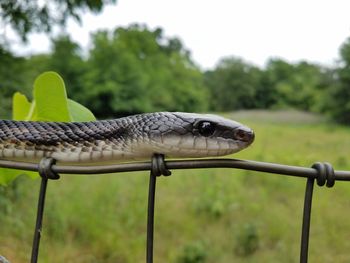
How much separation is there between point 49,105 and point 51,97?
0.02 m

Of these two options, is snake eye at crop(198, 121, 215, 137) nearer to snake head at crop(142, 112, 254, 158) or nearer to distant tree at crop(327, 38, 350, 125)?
snake head at crop(142, 112, 254, 158)

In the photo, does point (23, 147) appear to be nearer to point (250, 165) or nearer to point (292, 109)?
point (250, 165)

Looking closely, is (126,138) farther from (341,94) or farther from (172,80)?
(172,80)

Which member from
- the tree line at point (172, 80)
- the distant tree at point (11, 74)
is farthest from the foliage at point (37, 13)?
the tree line at point (172, 80)

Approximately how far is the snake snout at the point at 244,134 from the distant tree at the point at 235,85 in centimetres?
1373

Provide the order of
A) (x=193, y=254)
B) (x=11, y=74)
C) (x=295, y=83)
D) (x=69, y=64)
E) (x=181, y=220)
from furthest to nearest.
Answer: (x=295, y=83)
(x=69, y=64)
(x=181, y=220)
(x=11, y=74)
(x=193, y=254)

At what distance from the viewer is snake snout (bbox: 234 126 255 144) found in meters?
0.42

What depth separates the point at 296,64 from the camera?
19.5 metres

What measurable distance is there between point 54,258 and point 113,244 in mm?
418

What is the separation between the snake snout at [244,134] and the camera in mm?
422

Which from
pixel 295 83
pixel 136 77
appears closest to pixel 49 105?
pixel 136 77

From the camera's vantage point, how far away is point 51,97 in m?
0.45

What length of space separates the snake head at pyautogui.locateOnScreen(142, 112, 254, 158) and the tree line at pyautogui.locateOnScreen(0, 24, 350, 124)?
11.2m

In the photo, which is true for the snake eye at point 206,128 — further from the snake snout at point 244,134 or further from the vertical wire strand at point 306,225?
the vertical wire strand at point 306,225
